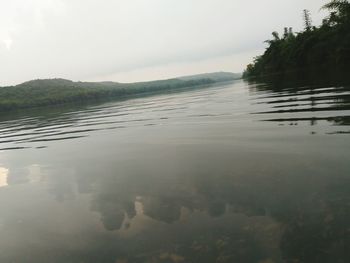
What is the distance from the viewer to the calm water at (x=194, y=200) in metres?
4.31

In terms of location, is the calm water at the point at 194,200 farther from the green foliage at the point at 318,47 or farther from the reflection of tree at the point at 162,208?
the green foliage at the point at 318,47

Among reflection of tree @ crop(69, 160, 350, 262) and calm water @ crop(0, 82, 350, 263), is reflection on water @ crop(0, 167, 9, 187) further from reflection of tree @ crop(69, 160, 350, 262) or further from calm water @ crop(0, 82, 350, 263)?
reflection of tree @ crop(69, 160, 350, 262)

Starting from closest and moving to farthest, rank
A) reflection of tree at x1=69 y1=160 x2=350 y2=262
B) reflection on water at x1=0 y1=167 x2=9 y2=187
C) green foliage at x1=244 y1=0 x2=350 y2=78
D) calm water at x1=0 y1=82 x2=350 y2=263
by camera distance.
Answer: reflection of tree at x1=69 y1=160 x2=350 y2=262, calm water at x1=0 y1=82 x2=350 y2=263, reflection on water at x1=0 y1=167 x2=9 y2=187, green foliage at x1=244 y1=0 x2=350 y2=78

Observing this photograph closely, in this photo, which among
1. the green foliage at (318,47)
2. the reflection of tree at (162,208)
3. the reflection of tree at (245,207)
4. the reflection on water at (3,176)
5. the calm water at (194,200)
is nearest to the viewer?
the reflection of tree at (245,207)

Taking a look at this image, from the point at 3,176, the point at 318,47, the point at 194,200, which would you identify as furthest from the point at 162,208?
the point at 318,47

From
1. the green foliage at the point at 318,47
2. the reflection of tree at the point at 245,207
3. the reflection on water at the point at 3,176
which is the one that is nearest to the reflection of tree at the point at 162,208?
the reflection of tree at the point at 245,207

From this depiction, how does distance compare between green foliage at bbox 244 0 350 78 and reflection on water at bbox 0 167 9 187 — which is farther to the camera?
green foliage at bbox 244 0 350 78

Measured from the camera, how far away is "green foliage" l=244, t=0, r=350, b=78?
5222cm

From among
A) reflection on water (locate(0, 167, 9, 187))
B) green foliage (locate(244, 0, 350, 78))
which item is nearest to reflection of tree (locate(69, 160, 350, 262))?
reflection on water (locate(0, 167, 9, 187))

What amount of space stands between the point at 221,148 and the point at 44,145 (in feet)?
31.2

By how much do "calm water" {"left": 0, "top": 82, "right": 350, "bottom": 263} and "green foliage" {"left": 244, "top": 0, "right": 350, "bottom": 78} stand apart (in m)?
36.0

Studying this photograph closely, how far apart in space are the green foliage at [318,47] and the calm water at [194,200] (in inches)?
1417

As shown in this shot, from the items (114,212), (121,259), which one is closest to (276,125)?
(114,212)

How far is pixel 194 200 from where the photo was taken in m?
5.89
